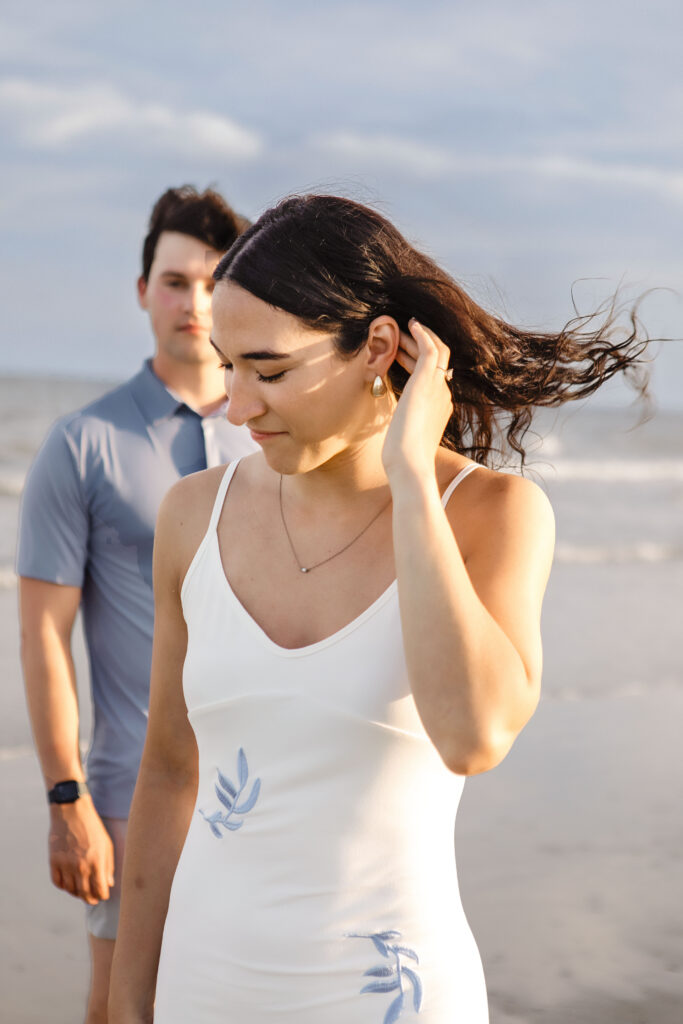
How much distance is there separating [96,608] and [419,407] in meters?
1.58

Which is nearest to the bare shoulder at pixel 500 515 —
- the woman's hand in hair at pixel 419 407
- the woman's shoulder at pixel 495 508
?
the woman's shoulder at pixel 495 508

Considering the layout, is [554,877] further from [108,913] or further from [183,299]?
[183,299]

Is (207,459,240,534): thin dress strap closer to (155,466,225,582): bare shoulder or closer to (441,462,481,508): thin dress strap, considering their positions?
(155,466,225,582): bare shoulder

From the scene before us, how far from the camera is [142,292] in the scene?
3373 mm

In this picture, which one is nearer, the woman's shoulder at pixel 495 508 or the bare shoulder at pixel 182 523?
the woman's shoulder at pixel 495 508

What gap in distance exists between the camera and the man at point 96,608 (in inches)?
110

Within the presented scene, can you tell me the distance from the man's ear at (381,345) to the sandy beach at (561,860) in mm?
3008

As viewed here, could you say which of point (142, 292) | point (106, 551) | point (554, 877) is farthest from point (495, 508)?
point (554, 877)

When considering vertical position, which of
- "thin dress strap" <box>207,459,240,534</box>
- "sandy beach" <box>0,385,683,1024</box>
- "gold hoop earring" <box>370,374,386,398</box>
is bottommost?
"sandy beach" <box>0,385,683,1024</box>

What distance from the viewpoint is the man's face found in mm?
3064

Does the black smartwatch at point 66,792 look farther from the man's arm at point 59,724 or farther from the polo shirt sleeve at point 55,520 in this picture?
the polo shirt sleeve at point 55,520

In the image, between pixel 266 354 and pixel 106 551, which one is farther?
pixel 106 551

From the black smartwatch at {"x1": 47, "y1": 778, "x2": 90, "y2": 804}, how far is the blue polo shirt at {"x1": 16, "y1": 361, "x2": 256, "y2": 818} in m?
0.06

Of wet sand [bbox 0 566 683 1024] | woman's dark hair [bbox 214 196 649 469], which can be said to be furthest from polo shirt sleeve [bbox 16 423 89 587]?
wet sand [bbox 0 566 683 1024]
